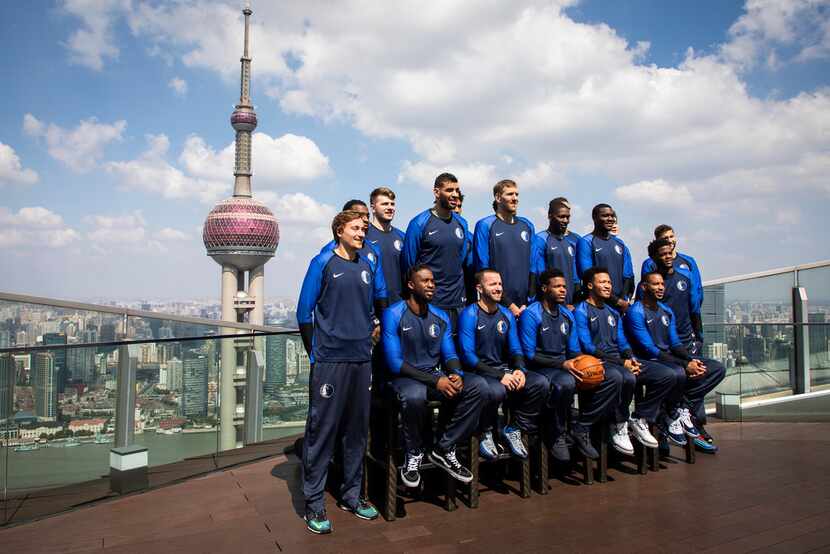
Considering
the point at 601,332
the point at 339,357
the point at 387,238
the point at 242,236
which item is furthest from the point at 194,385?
the point at 242,236

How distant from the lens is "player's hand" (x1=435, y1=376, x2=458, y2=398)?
362cm

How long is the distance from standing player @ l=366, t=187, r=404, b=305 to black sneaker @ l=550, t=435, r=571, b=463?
1.52 meters

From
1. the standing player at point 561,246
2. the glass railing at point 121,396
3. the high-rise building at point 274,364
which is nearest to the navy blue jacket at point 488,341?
the standing player at point 561,246

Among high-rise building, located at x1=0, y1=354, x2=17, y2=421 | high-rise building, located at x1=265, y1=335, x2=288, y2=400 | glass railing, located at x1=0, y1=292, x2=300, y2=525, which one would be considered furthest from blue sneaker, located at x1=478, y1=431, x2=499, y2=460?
high-rise building, located at x1=0, y1=354, x2=17, y2=421

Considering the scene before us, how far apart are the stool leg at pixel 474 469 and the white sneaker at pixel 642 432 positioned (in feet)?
4.51

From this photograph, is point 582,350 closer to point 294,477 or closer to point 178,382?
point 294,477

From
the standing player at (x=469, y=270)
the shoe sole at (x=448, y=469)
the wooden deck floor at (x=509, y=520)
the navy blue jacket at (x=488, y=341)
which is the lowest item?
the wooden deck floor at (x=509, y=520)

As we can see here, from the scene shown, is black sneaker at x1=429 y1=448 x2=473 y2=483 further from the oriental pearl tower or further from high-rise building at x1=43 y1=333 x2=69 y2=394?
the oriental pearl tower

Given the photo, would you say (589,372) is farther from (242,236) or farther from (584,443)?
(242,236)

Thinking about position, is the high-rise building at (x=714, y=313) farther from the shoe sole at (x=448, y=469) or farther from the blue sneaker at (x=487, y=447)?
the shoe sole at (x=448, y=469)

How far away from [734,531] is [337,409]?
2220mm

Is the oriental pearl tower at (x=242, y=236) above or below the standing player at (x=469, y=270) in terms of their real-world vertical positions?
above

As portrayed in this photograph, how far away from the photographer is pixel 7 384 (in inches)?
142

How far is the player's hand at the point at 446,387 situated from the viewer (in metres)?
3.62
